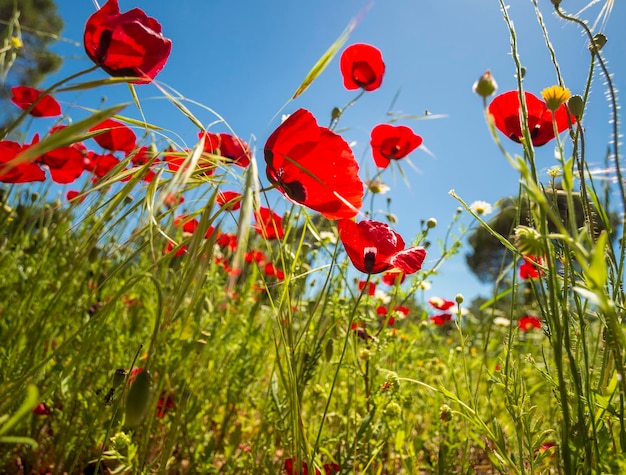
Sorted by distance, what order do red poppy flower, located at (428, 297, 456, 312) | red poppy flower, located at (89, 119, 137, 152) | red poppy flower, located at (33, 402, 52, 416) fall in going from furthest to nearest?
red poppy flower, located at (428, 297, 456, 312), red poppy flower, located at (89, 119, 137, 152), red poppy flower, located at (33, 402, 52, 416)

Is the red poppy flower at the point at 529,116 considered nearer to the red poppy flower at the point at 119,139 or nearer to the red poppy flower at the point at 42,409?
the red poppy flower at the point at 119,139

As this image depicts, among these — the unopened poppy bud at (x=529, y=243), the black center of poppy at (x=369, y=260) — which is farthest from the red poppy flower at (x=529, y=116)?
the unopened poppy bud at (x=529, y=243)

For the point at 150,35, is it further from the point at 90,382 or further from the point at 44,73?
the point at 44,73

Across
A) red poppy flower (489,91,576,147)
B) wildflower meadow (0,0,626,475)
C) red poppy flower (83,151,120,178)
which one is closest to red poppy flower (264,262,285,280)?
wildflower meadow (0,0,626,475)

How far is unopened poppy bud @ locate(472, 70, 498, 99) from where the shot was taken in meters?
0.39

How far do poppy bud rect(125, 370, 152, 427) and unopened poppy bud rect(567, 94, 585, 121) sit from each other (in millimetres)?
603

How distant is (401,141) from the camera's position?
1.12 metres

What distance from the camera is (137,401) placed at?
0.41 metres

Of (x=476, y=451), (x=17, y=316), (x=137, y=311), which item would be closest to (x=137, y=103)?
(x=17, y=316)

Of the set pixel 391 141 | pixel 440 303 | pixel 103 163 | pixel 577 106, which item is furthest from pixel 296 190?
pixel 440 303

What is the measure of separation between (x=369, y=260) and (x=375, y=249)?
2 cm

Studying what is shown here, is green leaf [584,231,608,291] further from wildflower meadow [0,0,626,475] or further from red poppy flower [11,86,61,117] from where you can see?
red poppy flower [11,86,61,117]

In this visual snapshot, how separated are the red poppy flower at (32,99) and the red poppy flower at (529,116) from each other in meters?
1.08

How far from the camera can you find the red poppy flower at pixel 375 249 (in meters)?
0.69
